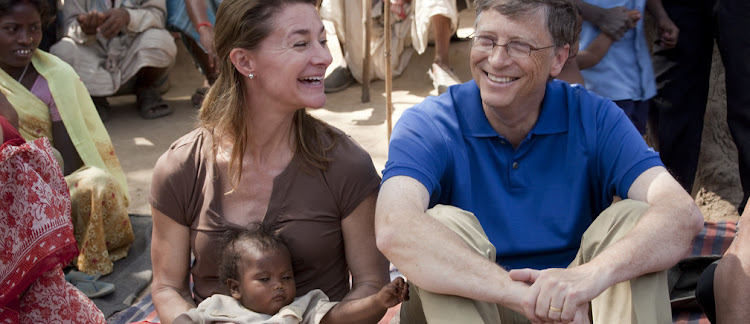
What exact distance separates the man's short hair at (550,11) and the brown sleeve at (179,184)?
1035 mm

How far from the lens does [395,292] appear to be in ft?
7.14

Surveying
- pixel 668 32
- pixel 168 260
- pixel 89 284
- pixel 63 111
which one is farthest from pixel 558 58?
pixel 63 111

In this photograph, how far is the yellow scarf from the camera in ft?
12.3

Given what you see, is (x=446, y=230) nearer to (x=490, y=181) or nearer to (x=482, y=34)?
(x=490, y=181)

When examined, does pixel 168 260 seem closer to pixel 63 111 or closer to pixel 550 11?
pixel 550 11

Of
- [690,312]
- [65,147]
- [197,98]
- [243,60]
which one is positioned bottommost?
[197,98]

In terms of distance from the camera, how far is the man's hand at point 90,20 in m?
6.12

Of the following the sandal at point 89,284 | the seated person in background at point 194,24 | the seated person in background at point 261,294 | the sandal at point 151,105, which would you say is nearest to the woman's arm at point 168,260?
the seated person in background at point 261,294

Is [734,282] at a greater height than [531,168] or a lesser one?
lesser

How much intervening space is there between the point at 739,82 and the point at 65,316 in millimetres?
3198

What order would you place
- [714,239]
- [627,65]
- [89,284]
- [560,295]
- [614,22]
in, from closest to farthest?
[560,295] → [89,284] → [714,239] → [614,22] → [627,65]

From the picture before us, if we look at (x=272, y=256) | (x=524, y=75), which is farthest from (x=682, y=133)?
(x=272, y=256)

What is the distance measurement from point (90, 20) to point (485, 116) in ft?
14.6

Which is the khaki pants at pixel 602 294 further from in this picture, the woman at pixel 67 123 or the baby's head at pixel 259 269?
the woman at pixel 67 123
